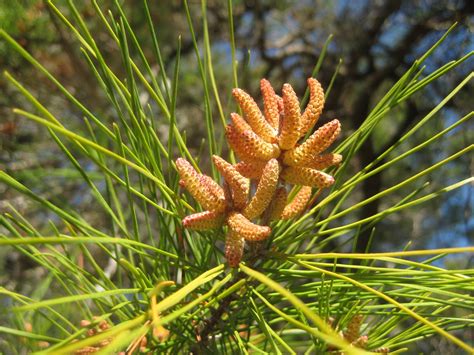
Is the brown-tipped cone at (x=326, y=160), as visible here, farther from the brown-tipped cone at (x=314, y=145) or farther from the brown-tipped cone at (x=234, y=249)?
the brown-tipped cone at (x=234, y=249)

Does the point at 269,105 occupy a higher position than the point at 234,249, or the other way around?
the point at 269,105

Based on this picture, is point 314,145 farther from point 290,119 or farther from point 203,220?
point 203,220

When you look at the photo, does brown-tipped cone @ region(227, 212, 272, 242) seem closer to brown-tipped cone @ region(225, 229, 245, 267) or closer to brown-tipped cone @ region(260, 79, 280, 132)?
brown-tipped cone @ region(225, 229, 245, 267)

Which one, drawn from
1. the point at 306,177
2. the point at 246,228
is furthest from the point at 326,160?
the point at 246,228

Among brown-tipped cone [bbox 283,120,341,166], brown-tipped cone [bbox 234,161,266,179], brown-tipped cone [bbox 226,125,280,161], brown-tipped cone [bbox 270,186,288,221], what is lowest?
brown-tipped cone [bbox 270,186,288,221]

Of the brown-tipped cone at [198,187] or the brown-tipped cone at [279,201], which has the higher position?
the brown-tipped cone at [198,187]

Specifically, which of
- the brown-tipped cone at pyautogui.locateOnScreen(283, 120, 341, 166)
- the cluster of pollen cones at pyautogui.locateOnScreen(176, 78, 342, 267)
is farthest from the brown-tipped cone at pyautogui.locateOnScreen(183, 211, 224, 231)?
the brown-tipped cone at pyautogui.locateOnScreen(283, 120, 341, 166)

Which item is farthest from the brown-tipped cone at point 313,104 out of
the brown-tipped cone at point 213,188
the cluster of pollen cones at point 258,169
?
the brown-tipped cone at point 213,188
